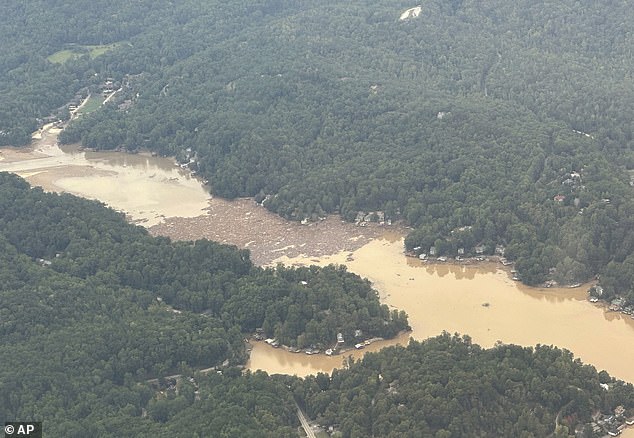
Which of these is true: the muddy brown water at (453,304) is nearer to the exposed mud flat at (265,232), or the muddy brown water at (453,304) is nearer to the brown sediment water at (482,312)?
the brown sediment water at (482,312)

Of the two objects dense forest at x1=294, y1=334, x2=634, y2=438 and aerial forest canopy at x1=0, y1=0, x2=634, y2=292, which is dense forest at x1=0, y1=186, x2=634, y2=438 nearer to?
dense forest at x1=294, y1=334, x2=634, y2=438

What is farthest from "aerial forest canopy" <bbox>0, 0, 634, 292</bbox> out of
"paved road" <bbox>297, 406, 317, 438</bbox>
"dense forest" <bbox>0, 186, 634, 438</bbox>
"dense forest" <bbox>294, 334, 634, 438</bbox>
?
"paved road" <bbox>297, 406, 317, 438</bbox>

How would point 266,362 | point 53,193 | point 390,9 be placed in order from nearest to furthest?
point 266,362 < point 53,193 < point 390,9

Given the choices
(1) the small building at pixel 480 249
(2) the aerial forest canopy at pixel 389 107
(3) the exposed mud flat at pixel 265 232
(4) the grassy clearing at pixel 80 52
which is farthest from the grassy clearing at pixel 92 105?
(1) the small building at pixel 480 249

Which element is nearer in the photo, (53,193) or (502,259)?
(502,259)

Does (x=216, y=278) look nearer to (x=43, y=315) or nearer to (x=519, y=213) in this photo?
(x=43, y=315)

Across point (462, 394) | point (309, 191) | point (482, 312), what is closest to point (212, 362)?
point (462, 394)

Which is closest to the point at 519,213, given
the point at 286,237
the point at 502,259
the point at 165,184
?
the point at 502,259
